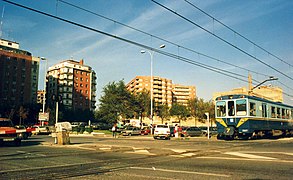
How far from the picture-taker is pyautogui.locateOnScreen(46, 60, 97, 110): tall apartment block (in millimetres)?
105000

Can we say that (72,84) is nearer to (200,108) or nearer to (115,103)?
(200,108)

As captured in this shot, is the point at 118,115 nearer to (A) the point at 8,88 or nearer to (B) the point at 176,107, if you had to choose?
(B) the point at 176,107

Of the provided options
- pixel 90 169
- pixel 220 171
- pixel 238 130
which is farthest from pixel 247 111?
pixel 90 169

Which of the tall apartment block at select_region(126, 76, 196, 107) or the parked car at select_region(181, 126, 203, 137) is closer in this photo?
the parked car at select_region(181, 126, 203, 137)

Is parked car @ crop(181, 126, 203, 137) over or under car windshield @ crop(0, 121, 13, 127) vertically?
under

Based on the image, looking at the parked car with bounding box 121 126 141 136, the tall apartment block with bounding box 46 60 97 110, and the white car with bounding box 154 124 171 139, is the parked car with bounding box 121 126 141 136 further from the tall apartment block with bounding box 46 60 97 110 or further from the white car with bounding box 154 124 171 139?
the tall apartment block with bounding box 46 60 97 110

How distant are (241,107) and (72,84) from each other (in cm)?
9101

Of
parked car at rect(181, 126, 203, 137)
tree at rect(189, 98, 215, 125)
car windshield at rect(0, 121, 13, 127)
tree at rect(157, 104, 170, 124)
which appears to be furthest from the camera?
tree at rect(189, 98, 215, 125)

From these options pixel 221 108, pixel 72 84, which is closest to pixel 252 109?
pixel 221 108

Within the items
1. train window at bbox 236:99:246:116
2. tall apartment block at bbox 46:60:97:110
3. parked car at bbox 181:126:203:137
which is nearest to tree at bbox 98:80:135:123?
parked car at bbox 181:126:203:137

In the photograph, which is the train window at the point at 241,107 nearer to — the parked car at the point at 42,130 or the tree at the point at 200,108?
the parked car at the point at 42,130

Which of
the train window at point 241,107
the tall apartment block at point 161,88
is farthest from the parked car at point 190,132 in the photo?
the tall apartment block at point 161,88

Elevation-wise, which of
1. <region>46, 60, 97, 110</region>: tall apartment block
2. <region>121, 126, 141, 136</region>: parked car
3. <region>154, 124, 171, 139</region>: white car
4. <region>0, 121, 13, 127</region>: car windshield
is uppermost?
<region>46, 60, 97, 110</region>: tall apartment block

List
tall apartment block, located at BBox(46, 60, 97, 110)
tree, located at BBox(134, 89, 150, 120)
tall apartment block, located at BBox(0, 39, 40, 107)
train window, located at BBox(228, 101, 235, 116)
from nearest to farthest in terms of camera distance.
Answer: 1. train window, located at BBox(228, 101, 235, 116)
2. tree, located at BBox(134, 89, 150, 120)
3. tall apartment block, located at BBox(0, 39, 40, 107)
4. tall apartment block, located at BBox(46, 60, 97, 110)
